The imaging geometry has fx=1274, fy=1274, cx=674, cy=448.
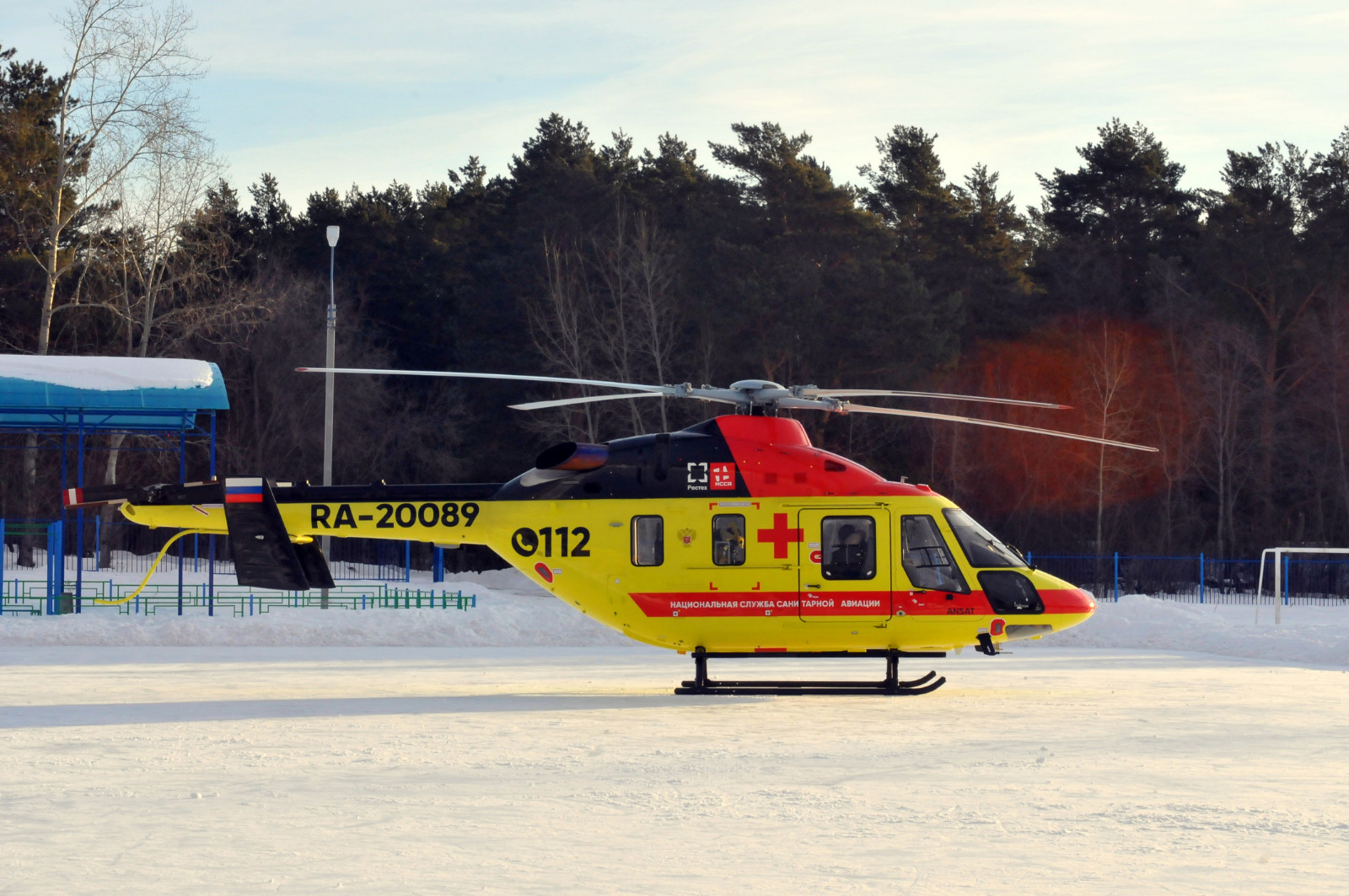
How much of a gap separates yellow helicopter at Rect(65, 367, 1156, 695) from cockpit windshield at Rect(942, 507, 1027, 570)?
0.02 metres

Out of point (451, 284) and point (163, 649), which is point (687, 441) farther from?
point (451, 284)

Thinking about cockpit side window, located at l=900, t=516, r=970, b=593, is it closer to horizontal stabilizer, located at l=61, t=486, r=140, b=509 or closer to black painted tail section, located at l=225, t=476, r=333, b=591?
black painted tail section, located at l=225, t=476, r=333, b=591

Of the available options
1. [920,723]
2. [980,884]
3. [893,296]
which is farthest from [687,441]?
[893,296]

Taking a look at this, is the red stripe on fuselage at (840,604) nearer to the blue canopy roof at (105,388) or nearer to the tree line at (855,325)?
the blue canopy roof at (105,388)

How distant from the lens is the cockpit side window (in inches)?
541

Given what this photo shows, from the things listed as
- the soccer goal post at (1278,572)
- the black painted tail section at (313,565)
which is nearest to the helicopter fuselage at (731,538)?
the black painted tail section at (313,565)

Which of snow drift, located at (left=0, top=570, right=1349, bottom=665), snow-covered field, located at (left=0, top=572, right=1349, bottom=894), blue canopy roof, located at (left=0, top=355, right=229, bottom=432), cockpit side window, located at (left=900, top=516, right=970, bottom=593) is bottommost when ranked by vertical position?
snow drift, located at (left=0, top=570, right=1349, bottom=665)

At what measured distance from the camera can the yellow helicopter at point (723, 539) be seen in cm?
1377

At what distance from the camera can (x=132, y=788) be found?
29.0 ft

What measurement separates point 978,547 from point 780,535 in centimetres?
216

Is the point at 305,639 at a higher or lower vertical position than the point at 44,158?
lower

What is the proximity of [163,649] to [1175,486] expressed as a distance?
128 feet

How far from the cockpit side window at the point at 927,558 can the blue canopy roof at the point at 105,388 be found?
43.7 feet

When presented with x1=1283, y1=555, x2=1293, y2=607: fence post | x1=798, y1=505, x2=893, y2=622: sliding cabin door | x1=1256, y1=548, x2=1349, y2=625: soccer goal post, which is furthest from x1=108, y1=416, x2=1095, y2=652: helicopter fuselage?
x1=1283, y1=555, x2=1293, y2=607: fence post
